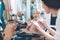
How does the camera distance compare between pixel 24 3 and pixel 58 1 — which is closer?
pixel 58 1

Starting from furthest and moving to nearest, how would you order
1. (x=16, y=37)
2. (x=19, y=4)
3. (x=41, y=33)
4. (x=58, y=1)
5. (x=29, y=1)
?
(x=19, y=4) < (x=29, y=1) < (x=16, y=37) < (x=41, y=33) < (x=58, y=1)

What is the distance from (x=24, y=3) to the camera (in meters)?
3.25

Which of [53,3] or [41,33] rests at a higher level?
[53,3]

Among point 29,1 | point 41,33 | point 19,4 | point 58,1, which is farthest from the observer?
point 19,4

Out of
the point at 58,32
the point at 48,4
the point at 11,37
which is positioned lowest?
the point at 11,37

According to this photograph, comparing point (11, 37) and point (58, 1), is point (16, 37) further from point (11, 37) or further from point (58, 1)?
point (58, 1)

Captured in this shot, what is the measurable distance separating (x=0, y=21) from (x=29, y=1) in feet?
2.56

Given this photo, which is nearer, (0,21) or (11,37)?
(11,37)

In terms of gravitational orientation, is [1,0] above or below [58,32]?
above

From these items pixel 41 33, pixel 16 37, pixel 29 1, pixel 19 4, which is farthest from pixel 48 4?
pixel 19 4

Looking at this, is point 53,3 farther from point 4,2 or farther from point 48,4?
point 4,2

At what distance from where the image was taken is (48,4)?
77 cm

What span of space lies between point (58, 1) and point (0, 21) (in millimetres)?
2522

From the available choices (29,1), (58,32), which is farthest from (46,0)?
(29,1)
